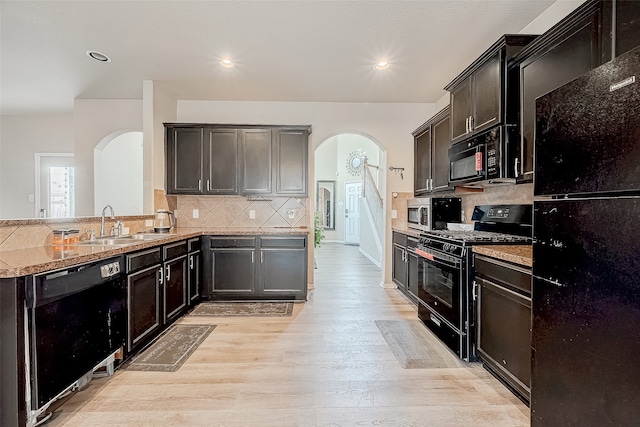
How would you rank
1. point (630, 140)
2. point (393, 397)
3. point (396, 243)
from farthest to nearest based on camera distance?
point (396, 243)
point (393, 397)
point (630, 140)

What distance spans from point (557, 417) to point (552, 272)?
1.95 feet

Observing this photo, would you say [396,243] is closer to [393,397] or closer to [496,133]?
[496,133]

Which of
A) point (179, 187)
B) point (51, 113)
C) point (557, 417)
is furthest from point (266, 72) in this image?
point (51, 113)

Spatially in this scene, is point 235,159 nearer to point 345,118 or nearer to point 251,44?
point 251,44

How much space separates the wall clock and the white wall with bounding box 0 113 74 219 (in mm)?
7185

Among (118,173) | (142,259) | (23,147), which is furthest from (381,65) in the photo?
(23,147)

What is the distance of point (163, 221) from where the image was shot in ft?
14.0

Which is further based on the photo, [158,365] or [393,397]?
[158,365]

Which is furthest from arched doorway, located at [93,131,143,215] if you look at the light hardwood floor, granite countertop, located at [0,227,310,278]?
the light hardwood floor

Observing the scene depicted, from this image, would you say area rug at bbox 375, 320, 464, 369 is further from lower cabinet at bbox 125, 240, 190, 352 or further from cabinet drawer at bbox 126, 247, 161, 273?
cabinet drawer at bbox 126, 247, 161, 273

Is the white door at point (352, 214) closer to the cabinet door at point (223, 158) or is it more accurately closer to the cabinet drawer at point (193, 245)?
the cabinet door at point (223, 158)

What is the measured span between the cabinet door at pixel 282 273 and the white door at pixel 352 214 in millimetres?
6533

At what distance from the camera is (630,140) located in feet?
3.60

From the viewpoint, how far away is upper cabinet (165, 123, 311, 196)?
14.3 ft
